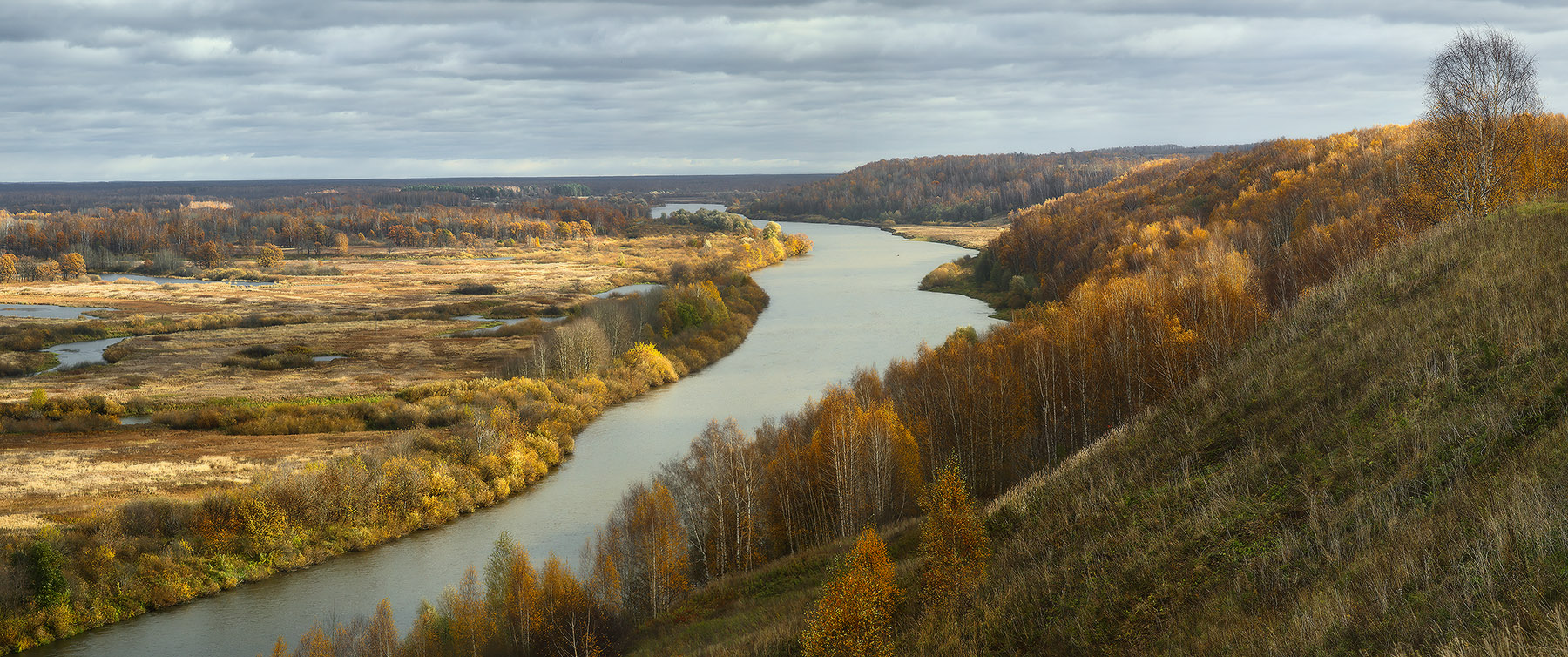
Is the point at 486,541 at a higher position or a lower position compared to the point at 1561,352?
lower

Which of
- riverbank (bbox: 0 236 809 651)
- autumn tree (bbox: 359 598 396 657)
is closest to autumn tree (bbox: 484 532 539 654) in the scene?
autumn tree (bbox: 359 598 396 657)

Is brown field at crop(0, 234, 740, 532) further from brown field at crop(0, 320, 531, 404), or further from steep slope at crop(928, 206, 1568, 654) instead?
steep slope at crop(928, 206, 1568, 654)

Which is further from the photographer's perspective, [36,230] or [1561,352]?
[36,230]

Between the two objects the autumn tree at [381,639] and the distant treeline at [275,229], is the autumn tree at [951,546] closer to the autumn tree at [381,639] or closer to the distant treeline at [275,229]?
the autumn tree at [381,639]

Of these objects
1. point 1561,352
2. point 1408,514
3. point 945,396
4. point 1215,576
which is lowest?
point 945,396

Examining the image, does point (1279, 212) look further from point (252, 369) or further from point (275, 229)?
point (275, 229)

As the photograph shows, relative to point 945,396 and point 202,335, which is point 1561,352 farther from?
point 202,335

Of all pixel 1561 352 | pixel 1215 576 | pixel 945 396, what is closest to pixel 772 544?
pixel 945 396

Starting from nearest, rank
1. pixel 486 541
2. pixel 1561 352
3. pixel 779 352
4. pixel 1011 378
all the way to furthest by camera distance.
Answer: pixel 1561 352
pixel 486 541
pixel 1011 378
pixel 779 352
